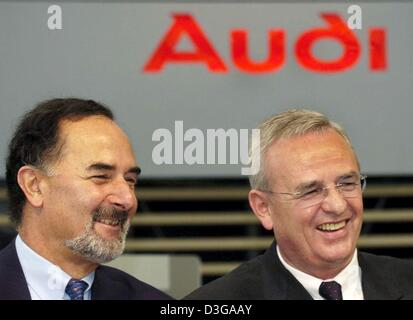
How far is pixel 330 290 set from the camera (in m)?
2.77

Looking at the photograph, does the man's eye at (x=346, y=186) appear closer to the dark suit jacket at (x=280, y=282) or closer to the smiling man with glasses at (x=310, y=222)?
the smiling man with glasses at (x=310, y=222)

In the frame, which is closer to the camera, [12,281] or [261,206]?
[12,281]

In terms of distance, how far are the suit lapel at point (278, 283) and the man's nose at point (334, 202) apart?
0.77ft

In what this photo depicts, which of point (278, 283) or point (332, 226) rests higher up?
point (332, 226)

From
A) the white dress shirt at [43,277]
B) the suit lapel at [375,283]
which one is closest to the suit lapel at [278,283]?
the suit lapel at [375,283]

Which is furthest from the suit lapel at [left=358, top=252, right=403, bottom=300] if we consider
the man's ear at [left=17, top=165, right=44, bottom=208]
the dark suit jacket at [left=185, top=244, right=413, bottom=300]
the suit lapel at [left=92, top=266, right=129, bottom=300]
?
the man's ear at [left=17, top=165, right=44, bottom=208]

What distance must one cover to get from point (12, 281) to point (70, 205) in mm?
285

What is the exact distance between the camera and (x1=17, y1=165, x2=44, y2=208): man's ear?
281 centimetres

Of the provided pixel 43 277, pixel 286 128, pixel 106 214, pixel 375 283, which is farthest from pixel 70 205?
pixel 375 283

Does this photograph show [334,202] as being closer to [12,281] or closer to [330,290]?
[330,290]

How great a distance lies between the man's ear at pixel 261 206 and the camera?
2.87 m

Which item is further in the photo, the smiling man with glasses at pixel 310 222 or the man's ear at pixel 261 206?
the man's ear at pixel 261 206

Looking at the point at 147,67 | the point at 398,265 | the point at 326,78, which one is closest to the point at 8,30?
the point at 147,67

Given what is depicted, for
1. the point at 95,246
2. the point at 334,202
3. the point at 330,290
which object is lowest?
the point at 330,290
